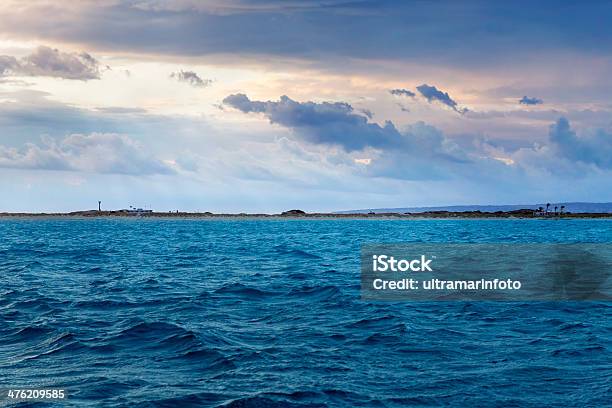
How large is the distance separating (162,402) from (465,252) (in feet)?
169

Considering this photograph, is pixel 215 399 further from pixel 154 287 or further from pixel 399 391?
pixel 154 287

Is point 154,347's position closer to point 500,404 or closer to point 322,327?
point 322,327

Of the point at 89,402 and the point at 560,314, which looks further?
the point at 560,314

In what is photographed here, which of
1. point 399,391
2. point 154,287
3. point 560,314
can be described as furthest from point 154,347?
point 560,314

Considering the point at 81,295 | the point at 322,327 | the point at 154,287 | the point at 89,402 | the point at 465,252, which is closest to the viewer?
the point at 89,402

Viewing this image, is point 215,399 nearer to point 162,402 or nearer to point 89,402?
point 162,402

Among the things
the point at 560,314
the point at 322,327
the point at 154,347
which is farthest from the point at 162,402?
the point at 560,314

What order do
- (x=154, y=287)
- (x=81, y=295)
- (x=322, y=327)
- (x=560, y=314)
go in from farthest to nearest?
(x=154, y=287), (x=81, y=295), (x=560, y=314), (x=322, y=327)

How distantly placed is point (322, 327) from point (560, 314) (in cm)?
1153

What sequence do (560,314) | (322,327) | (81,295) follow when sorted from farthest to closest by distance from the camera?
(81,295), (560,314), (322,327)

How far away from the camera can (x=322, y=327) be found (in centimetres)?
2320

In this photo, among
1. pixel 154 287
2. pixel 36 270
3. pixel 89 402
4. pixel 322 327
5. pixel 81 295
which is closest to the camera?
pixel 89 402

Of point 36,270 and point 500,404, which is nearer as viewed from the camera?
point 500,404

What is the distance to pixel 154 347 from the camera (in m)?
19.8
